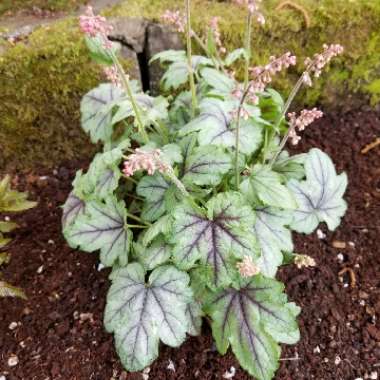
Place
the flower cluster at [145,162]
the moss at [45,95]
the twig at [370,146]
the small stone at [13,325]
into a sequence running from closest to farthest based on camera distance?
the flower cluster at [145,162]
the small stone at [13,325]
the moss at [45,95]
the twig at [370,146]

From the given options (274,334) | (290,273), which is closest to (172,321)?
(274,334)

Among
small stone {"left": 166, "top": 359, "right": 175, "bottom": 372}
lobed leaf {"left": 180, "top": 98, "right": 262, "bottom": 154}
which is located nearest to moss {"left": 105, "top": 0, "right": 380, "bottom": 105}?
lobed leaf {"left": 180, "top": 98, "right": 262, "bottom": 154}

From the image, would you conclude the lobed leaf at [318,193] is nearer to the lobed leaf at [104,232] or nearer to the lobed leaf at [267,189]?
the lobed leaf at [267,189]

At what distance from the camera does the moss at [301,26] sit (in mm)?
2490

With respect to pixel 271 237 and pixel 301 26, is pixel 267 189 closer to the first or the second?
pixel 271 237

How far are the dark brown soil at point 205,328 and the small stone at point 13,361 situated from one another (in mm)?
13

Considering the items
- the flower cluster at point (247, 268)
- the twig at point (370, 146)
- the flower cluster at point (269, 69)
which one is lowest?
the twig at point (370, 146)

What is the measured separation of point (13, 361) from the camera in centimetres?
198

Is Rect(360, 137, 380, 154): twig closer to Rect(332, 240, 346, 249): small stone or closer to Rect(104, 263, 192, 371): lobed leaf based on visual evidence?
Rect(332, 240, 346, 249): small stone

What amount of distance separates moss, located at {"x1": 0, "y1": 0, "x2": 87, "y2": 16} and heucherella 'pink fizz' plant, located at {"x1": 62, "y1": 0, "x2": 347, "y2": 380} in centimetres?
109

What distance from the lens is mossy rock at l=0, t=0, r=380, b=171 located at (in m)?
2.40

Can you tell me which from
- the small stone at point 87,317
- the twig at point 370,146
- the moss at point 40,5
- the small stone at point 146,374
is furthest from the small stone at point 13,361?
the twig at point 370,146

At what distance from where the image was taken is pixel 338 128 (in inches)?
110

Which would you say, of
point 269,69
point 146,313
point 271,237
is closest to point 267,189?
point 271,237
